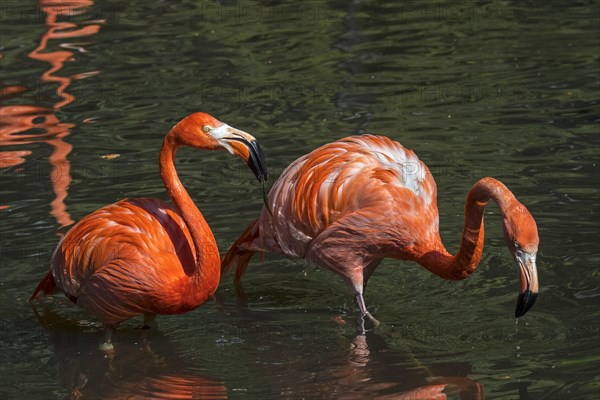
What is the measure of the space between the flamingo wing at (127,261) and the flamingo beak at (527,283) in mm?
1521

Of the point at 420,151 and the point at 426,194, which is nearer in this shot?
the point at 426,194

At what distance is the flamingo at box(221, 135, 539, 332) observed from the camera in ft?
19.1

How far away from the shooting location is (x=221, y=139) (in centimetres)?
536

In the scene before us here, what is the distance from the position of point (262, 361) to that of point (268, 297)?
77 cm

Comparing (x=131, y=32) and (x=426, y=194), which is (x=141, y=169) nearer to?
(x=426, y=194)

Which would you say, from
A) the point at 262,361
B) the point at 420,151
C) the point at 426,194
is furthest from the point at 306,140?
the point at 262,361

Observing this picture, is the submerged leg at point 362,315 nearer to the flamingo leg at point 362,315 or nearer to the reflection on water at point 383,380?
the flamingo leg at point 362,315

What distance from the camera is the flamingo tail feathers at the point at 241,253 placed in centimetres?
626

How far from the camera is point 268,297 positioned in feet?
20.6

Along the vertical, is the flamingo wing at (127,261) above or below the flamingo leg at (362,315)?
above

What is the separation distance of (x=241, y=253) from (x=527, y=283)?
183 centimetres

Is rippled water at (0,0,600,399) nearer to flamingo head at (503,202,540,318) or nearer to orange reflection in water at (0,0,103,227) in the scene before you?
orange reflection in water at (0,0,103,227)

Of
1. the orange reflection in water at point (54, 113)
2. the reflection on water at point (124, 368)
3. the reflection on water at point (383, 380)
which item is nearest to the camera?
the reflection on water at point (383, 380)

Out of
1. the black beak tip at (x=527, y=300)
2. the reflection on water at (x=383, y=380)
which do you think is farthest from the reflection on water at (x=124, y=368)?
the black beak tip at (x=527, y=300)
